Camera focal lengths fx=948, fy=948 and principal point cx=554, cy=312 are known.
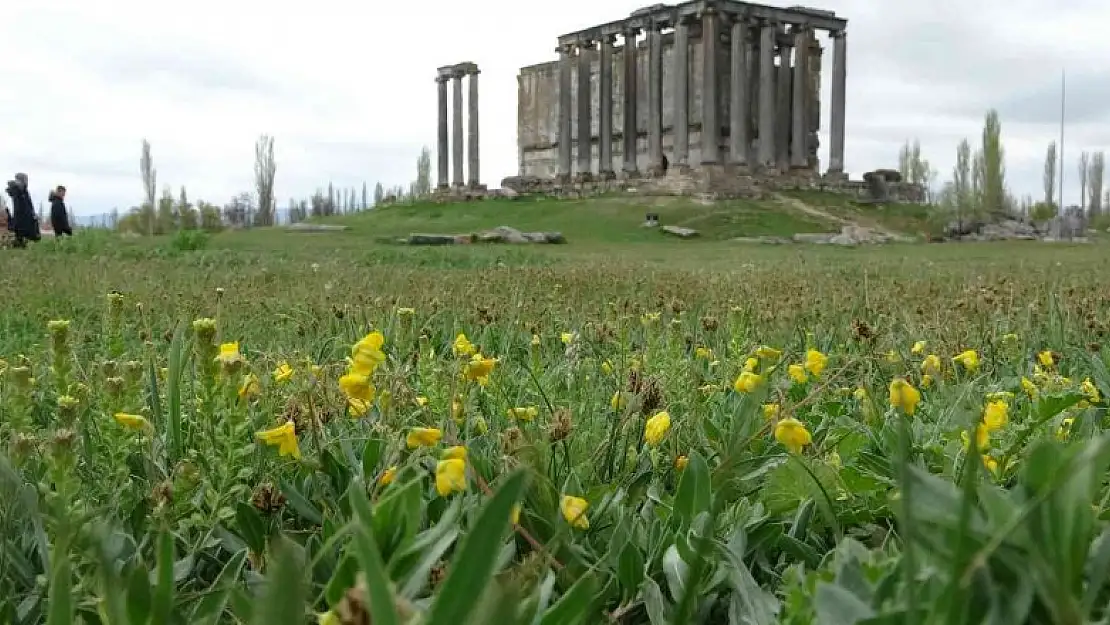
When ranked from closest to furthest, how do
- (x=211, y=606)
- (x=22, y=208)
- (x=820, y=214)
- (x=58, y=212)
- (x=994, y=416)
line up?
(x=211, y=606)
(x=994, y=416)
(x=22, y=208)
(x=58, y=212)
(x=820, y=214)

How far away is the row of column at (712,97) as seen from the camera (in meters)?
37.9

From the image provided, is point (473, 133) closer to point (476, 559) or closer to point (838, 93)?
point (838, 93)

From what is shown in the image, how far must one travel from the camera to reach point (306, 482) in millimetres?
1543

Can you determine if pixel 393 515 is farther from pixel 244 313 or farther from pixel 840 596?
pixel 244 313

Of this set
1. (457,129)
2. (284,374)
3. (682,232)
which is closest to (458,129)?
(457,129)

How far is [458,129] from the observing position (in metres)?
47.4

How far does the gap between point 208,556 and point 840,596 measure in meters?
0.94

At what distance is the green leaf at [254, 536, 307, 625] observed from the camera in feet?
1.49

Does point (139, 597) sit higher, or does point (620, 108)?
point (620, 108)

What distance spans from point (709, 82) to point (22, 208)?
27.2 m

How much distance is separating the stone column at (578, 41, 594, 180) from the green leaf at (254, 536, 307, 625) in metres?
41.9

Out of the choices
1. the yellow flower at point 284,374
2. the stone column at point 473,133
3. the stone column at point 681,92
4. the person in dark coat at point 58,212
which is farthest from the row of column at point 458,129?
the yellow flower at point 284,374

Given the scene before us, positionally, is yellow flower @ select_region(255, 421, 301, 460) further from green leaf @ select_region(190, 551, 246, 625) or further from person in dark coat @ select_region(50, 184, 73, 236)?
person in dark coat @ select_region(50, 184, 73, 236)

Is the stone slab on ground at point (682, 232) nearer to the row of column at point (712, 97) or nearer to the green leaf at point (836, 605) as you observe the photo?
the row of column at point (712, 97)
